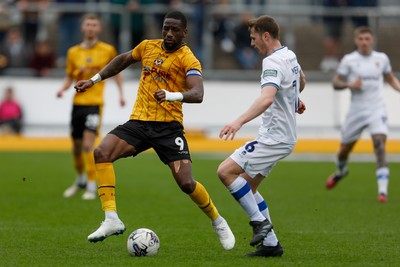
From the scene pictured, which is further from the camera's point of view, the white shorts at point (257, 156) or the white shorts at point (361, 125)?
the white shorts at point (361, 125)

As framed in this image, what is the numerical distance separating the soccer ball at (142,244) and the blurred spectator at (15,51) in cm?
1811

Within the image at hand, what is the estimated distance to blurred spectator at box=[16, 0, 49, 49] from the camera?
27453 millimetres

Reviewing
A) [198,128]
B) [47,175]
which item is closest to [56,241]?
[47,175]

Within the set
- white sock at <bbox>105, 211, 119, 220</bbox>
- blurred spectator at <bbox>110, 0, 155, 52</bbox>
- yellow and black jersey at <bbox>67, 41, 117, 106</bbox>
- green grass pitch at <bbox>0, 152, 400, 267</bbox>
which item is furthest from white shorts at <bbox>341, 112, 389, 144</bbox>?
blurred spectator at <bbox>110, 0, 155, 52</bbox>

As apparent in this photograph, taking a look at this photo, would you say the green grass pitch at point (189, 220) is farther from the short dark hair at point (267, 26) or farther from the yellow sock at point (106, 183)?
the short dark hair at point (267, 26)

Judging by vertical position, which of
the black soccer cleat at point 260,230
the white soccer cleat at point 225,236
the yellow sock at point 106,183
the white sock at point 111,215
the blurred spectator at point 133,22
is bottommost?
the blurred spectator at point 133,22

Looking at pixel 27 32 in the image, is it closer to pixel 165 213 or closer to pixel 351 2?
pixel 351 2

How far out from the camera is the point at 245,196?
375 inches

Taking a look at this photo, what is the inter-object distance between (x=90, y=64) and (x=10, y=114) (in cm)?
1108

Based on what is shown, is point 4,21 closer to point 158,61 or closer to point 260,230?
point 158,61

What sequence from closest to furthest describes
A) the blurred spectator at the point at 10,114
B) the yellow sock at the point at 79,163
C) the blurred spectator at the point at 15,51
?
1. the yellow sock at the point at 79,163
2. the blurred spectator at the point at 10,114
3. the blurred spectator at the point at 15,51

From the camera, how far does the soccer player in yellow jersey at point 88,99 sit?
15414mm

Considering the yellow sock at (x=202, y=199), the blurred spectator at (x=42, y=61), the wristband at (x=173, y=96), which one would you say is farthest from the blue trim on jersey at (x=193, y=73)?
the blurred spectator at (x=42, y=61)

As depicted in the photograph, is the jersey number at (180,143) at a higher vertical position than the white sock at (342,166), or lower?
higher
